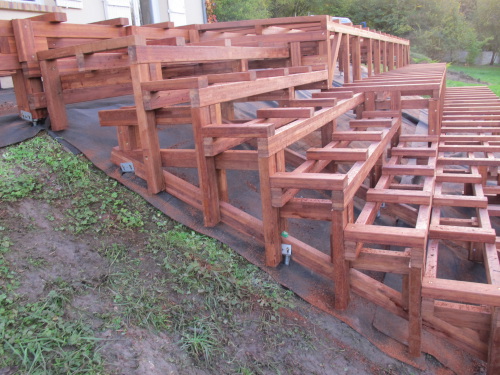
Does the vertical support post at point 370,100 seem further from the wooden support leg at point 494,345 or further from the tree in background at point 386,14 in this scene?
the tree in background at point 386,14

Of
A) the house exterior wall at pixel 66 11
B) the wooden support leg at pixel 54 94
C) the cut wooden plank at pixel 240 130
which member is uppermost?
the house exterior wall at pixel 66 11

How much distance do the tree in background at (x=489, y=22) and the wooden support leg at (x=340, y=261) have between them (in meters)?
38.9

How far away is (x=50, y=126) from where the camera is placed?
190 inches

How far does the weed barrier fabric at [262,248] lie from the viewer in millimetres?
3180

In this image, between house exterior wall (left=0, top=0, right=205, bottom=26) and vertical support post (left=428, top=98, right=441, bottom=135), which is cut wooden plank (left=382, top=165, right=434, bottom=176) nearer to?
vertical support post (left=428, top=98, right=441, bottom=135)

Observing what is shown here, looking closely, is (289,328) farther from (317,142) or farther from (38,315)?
(317,142)

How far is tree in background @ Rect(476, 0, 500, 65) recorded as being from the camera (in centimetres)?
3638

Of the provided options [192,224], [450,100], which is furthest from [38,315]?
[450,100]

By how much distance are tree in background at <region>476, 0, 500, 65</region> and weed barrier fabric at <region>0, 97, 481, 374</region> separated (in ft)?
125

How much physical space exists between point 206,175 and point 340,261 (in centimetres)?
122

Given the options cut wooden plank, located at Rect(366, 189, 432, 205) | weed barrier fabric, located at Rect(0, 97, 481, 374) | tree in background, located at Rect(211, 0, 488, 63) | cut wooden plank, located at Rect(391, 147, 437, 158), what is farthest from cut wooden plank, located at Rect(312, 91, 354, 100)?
tree in background, located at Rect(211, 0, 488, 63)

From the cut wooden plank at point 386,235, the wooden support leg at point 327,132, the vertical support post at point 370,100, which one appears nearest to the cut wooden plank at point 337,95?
the wooden support leg at point 327,132

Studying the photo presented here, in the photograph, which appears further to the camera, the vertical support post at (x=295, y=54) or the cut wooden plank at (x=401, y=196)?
the vertical support post at (x=295, y=54)

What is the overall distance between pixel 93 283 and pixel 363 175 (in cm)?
217
